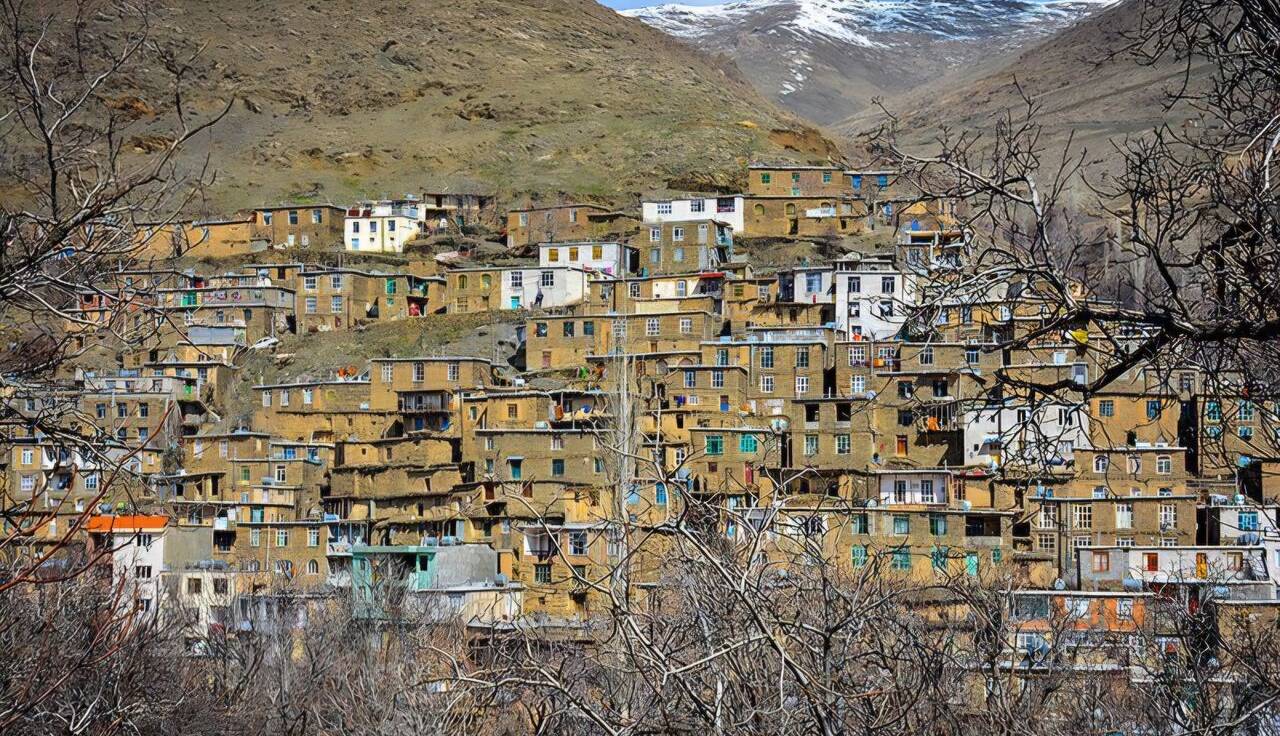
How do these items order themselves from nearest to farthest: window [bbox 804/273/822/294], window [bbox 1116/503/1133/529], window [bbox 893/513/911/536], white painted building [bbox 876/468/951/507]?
window [bbox 893/513/911/536] → window [bbox 1116/503/1133/529] → white painted building [bbox 876/468/951/507] → window [bbox 804/273/822/294]

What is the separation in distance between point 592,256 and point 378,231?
11.9 meters

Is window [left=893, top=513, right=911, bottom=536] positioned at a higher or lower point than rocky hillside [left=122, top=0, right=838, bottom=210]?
lower

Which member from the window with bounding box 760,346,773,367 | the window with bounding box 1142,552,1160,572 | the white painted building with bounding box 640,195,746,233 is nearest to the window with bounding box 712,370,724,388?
the window with bounding box 760,346,773,367

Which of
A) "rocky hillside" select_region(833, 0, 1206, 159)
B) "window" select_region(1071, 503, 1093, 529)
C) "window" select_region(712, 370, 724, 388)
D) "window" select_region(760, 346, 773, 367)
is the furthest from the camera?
"rocky hillside" select_region(833, 0, 1206, 159)

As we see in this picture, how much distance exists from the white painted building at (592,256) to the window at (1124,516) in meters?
25.0

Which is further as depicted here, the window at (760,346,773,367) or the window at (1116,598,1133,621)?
the window at (760,346,773,367)

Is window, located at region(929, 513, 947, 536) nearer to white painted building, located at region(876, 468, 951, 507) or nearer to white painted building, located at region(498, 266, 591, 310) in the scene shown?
white painted building, located at region(876, 468, 951, 507)

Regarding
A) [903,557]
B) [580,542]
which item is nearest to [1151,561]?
[903,557]

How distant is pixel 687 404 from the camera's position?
46406mm

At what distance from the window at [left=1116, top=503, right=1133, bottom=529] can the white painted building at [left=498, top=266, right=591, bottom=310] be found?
23033 millimetres

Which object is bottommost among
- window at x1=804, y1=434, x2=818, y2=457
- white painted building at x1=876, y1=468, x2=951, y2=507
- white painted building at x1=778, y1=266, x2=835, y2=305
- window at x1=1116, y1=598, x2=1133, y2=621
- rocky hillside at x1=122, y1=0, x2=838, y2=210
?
window at x1=1116, y1=598, x2=1133, y2=621

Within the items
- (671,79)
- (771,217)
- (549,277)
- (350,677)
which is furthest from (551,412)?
(671,79)

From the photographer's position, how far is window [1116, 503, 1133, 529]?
3891cm

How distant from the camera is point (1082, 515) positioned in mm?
39188
